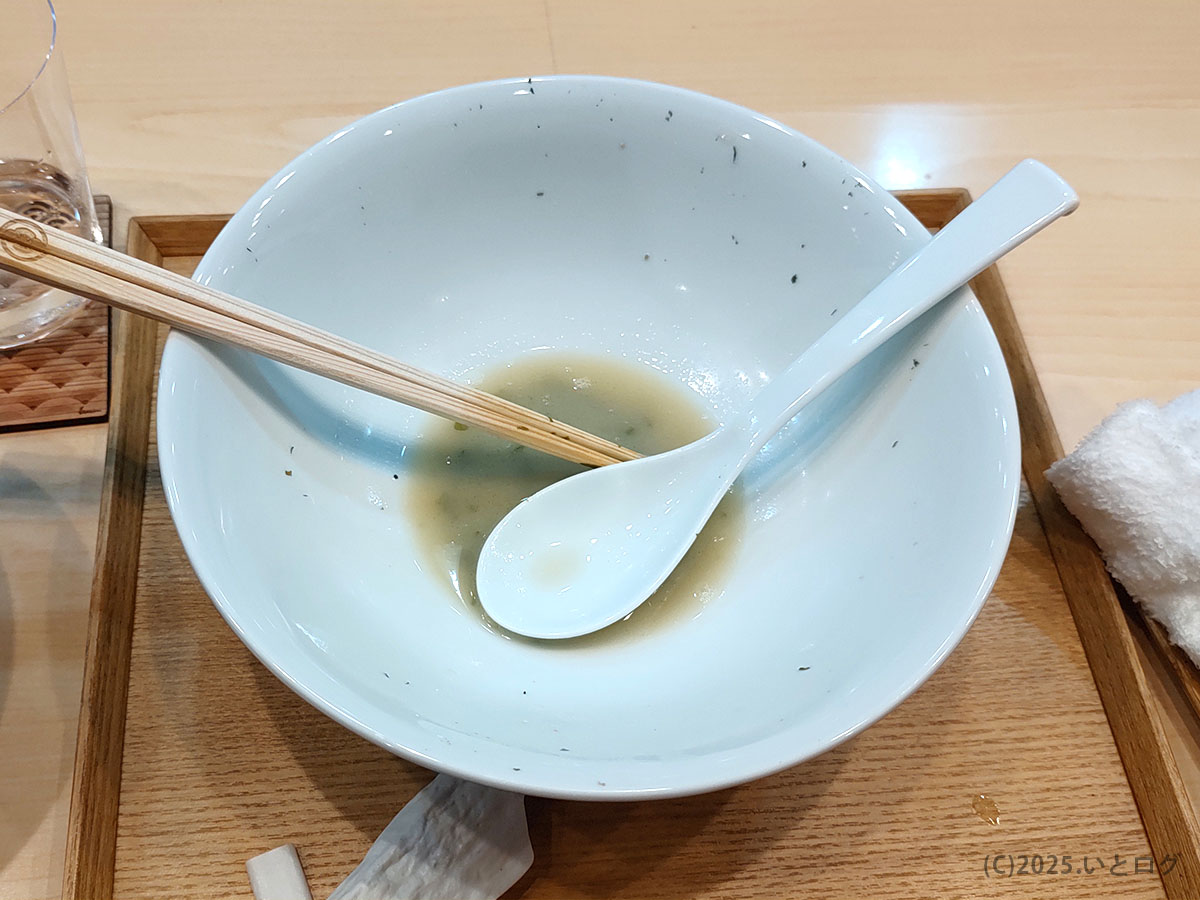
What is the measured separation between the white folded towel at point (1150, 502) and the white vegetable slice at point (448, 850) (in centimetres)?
59

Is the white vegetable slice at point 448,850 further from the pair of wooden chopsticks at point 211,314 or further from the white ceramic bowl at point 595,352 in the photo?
the pair of wooden chopsticks at point 211,314

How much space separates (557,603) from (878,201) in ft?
1.56

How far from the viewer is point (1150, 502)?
786 millimetres

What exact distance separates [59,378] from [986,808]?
3.11ft

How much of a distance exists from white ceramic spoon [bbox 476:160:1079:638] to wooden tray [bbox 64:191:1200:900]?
17 cm

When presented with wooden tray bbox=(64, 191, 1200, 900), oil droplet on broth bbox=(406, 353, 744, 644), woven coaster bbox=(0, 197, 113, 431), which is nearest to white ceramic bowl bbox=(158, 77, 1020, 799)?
oil droplet on broth bbox=(406, 353, 744, 644)

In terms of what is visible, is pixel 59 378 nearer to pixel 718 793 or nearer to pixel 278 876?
pixel 278 876

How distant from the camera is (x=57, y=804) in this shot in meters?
0.69

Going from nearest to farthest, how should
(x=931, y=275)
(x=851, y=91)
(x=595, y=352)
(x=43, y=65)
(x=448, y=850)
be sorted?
(x=448, y=850) → (x=931, y=275) → (x=43, y=65) → (x=595, y=352) → (x=851, y=91)

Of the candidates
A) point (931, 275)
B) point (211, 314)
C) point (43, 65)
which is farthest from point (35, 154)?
point (931, 275)

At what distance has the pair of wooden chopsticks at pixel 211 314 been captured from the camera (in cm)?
63

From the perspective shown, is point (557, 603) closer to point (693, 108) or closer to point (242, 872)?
point (242, 872)

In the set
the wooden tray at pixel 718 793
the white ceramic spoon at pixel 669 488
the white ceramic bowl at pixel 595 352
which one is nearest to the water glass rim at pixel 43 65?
the white ceramic bowl at pixel 595 352

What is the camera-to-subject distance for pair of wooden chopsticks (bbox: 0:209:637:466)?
0.63 m
